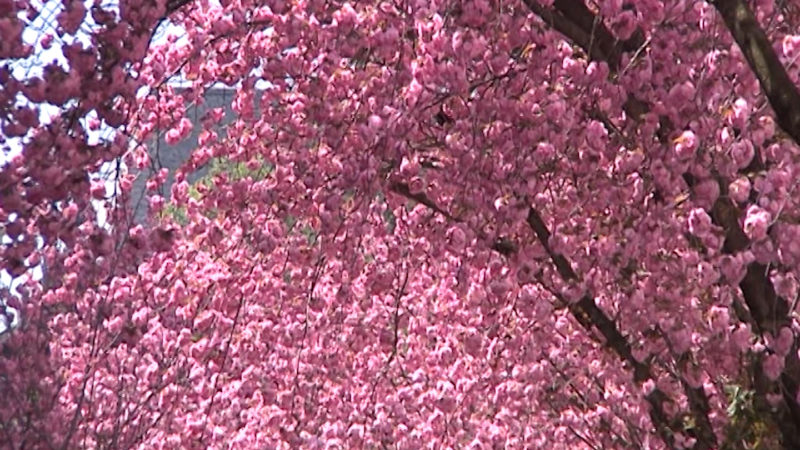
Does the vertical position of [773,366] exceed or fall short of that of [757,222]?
it exceeds it

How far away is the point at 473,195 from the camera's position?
6.93 m

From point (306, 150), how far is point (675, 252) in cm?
208

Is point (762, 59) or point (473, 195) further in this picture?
point (473, 195)

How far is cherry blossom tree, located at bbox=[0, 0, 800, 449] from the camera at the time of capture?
601 cm

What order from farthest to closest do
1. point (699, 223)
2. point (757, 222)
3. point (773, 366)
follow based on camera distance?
point (773, 366), point (699, 223), point (757, 222)

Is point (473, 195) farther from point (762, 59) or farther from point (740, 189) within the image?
point (762, 59)

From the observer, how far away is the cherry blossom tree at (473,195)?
6012mm

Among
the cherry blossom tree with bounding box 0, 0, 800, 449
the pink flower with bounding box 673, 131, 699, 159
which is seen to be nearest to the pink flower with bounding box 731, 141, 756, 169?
the cherry blossom tree with bounding box 0, 0, 800, 449

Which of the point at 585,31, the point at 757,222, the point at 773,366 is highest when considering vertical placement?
the point at 585,31

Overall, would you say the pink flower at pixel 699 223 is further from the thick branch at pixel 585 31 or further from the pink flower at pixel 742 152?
the thick branch at pixel 585 31

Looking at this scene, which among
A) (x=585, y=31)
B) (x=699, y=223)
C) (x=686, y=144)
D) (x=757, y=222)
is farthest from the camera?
(x=585, y=31)

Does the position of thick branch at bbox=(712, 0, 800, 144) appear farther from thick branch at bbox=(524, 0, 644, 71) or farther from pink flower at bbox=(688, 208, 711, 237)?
thick branch at bbox=(524, 0, 644, 71)

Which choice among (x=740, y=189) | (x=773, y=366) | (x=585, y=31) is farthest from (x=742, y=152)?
(x=773, y=366)

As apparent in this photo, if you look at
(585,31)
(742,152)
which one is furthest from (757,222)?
(585,31)
